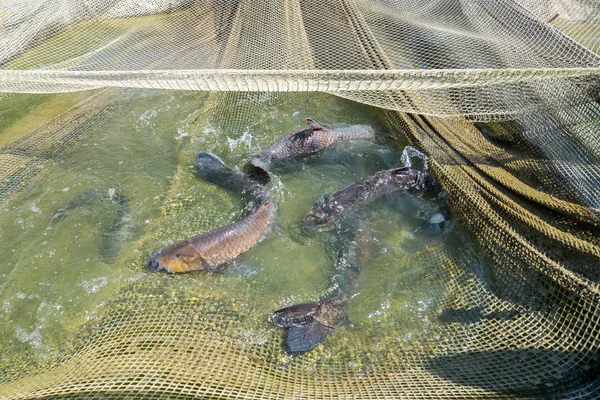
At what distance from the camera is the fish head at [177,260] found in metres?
3.71

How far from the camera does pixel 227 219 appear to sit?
4387 millimetres

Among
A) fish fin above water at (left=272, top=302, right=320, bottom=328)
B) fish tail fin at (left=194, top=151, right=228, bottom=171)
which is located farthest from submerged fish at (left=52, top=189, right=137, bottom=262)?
fish fin above water at (left=272, top=302, right=320, bottom=328)

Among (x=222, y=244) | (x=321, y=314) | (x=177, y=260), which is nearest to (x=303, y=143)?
(x=222, y=244)

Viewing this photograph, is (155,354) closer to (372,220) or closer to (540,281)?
(372,220)

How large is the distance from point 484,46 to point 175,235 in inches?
173

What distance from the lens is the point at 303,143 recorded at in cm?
500

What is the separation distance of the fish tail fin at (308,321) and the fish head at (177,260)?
37.0 inches

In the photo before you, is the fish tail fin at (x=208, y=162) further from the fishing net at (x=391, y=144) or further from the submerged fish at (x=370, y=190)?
the submerged fish at (x=370, y=190)

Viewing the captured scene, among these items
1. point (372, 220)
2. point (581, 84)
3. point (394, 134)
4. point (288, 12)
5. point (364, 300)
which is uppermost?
point (288, 12)

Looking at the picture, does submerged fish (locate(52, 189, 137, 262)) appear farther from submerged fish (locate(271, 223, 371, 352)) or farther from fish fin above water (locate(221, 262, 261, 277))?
submerged fish (locate(271, 223, 371, 352))

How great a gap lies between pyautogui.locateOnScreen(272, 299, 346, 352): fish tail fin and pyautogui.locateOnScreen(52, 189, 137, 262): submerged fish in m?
1.87

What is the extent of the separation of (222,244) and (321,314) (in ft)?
3.84

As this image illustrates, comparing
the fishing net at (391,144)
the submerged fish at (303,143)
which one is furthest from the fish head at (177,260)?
the submerged fish at (303,143)

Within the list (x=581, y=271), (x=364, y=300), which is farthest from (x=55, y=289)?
(x=581, y=271)
